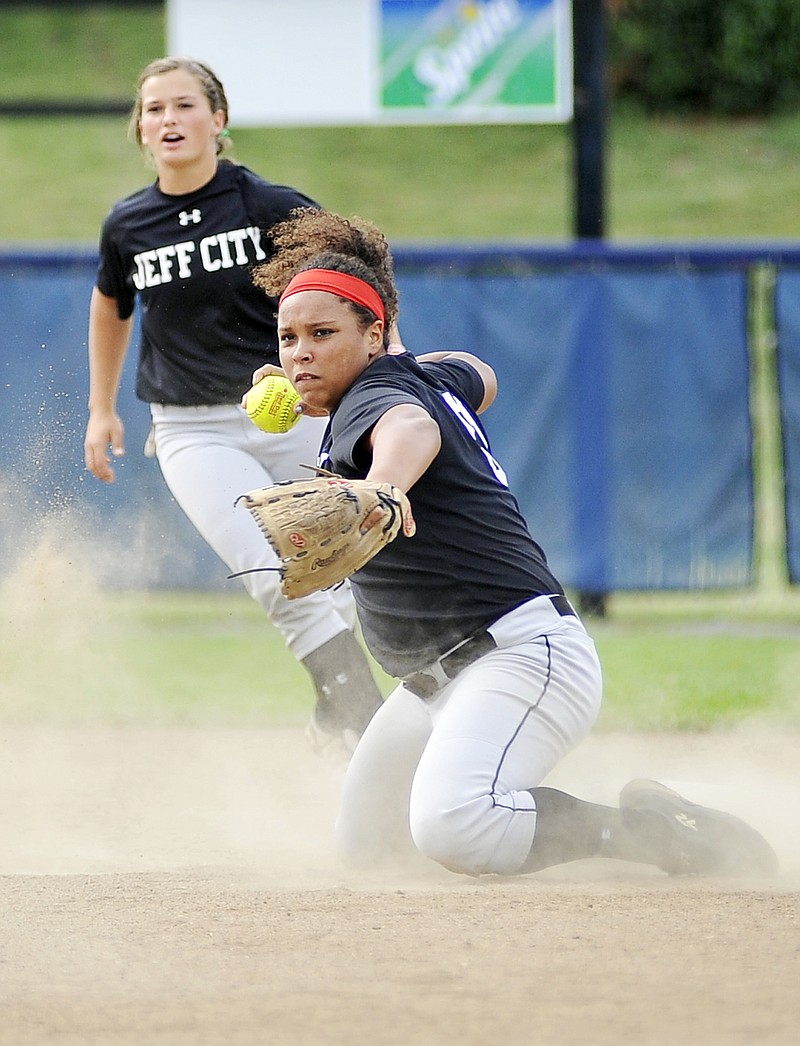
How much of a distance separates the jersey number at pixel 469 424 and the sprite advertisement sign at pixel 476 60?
4890mm

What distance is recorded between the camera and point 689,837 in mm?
3344

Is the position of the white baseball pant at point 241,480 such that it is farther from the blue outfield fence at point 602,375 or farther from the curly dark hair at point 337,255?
the blue outfield fence at point 602,375

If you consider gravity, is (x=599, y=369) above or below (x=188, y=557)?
above

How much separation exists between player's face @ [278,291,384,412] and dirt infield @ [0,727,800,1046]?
1.08 metres

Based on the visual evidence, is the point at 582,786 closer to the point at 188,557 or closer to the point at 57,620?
the point at 57,620

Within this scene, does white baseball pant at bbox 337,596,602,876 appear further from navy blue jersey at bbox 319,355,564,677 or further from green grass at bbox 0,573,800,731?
green grass at bbox 0,573,800,731

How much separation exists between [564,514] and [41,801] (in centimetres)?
370

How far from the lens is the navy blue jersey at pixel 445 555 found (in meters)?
3.28

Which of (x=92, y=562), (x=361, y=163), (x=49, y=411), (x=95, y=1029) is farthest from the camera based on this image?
(x=361, y=163)

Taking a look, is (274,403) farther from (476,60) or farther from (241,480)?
(476,60)

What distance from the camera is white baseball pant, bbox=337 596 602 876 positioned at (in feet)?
10.5

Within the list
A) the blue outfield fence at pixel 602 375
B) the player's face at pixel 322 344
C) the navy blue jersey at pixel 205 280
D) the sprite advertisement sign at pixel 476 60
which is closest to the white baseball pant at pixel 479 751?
the player's face at pixel 322 344

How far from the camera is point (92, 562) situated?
4730mm

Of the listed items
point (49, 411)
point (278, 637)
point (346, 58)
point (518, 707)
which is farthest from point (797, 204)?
point (518, 707)
